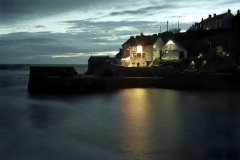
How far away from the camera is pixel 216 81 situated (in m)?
38.8

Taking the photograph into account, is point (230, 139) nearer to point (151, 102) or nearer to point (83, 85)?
point (151, 102)

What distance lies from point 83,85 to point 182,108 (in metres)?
14.8

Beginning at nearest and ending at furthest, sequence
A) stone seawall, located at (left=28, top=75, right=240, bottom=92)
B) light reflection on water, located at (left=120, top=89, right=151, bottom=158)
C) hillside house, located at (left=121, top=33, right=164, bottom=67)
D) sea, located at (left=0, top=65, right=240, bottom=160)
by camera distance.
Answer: sea, located at (left=0, top=65, right=240, bottom=160)
light reflection on water, located at (left=120, top=89, right=151, bottom=158)
stone seawall, located at (left=28, top=75, right=240, bottom=92)
hillside house, located at (left=121, top=33, right=164, bottom=67)

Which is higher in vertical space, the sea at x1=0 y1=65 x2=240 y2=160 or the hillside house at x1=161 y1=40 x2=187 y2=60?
the hillside house at x1=161 y1=40 x2=187 y2=60

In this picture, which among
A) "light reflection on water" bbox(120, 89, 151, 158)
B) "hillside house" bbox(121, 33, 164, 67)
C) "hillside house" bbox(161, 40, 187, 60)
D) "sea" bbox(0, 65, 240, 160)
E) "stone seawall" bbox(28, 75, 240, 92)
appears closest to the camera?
"sea" bbox(0, 65, 240, 160)

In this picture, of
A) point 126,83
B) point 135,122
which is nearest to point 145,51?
point 126,83

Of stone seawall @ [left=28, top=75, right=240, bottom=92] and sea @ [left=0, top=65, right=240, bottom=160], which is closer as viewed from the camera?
sea @ [left=0, top=65, right=240, bottom=160]

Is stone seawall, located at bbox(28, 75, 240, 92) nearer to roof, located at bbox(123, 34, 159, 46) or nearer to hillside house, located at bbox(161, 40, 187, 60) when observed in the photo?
hillside house, located at bbox(161, 40, 187, 60)

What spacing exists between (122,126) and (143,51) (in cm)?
3287

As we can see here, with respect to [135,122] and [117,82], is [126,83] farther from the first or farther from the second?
[135,122]

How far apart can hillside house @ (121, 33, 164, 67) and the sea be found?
56.7 feet

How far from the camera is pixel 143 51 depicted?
5391 cm

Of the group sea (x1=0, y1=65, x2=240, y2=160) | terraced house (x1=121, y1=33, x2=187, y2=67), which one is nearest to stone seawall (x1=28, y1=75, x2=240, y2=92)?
sea (x1=0, y1=65, x2=240, y2=160)

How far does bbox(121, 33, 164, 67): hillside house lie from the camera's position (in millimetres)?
53531
